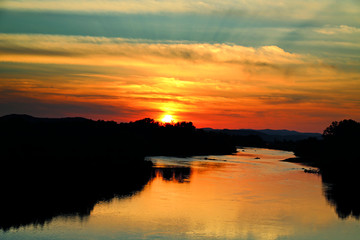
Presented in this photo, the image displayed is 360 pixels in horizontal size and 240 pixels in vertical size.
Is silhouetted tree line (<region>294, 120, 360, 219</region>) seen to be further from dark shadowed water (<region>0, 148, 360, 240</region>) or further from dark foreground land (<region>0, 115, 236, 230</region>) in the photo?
dark foreground land (<region>0, 115, 236, 230</region>)

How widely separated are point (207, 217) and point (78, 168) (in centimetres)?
3409

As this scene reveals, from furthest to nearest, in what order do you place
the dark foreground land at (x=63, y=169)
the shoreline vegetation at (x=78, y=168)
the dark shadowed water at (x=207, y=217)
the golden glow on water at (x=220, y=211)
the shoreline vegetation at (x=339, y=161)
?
the shoreline vegetation at (x=339, y=161)
the shoreline vegetation at (x=78, y=168)
the dark foreground land at (x=63, y=169)
the golden glow on water at (x=220, y=211)
the dark shadowed water at (x=207, y=217)

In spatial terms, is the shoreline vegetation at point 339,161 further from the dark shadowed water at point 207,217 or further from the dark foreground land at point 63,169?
the dark foreground land at point 63,169

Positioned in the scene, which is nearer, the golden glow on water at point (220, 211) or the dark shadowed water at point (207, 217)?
the dark shadowed water at point (207, 217)

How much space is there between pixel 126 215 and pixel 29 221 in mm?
8871

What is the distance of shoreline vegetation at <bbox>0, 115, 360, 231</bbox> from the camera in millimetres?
42469

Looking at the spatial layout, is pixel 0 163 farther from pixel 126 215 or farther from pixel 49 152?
pixel 126 215

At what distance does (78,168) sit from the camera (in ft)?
217

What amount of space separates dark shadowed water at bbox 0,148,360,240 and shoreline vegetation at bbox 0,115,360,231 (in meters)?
2.01

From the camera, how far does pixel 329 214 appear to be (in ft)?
137

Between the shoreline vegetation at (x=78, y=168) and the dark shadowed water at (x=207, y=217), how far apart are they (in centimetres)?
201

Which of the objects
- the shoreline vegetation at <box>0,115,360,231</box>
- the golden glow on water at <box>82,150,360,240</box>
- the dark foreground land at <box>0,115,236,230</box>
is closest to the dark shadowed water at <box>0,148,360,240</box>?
the golden glow on water at <box>82,150,360,240</box>

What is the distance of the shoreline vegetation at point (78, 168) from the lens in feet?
139

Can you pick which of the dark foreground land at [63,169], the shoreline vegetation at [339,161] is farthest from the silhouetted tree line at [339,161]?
the dark foreground land at [63,169]
